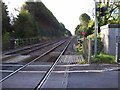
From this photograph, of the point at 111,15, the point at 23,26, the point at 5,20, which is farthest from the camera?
the point at 23,26

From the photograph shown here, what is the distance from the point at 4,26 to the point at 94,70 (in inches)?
1476

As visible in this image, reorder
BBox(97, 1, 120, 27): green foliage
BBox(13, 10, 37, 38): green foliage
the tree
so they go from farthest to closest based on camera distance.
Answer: BBox(13, 10, 37, 38): green foliage → the tree → BBox(97, 1, 120, 27): green foliage

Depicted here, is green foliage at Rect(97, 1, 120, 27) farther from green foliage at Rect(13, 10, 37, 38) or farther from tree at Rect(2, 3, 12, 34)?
green foliage at Rect(13, 10, 37, 38)

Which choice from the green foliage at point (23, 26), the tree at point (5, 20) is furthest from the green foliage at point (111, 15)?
the green foliage at point (23, 26)

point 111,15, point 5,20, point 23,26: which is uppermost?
point 111,15

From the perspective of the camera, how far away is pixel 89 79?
480 inches

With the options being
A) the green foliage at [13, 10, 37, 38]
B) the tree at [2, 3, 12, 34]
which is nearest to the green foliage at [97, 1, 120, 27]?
the tree at [2, 3, 12, 34]

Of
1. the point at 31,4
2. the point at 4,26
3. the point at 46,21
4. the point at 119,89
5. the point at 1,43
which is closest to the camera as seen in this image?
the point at 119,89

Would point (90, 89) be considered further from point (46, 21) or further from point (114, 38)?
point (46, 21)

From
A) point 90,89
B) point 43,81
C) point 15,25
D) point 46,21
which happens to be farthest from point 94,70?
point 46,21

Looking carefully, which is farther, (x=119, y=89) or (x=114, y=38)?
(x=114, y=38)

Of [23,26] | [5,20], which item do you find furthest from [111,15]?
[23,26]

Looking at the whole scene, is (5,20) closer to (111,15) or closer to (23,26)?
(23,26)

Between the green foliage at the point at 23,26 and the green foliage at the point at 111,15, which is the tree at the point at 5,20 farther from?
the green foliage at the point at 111,15
